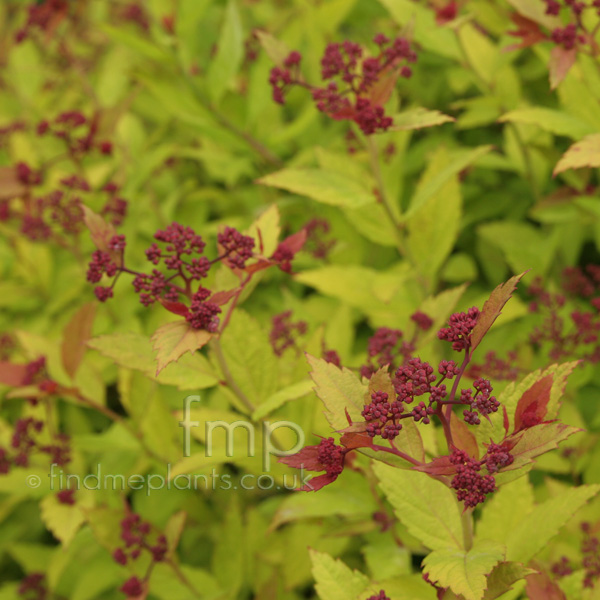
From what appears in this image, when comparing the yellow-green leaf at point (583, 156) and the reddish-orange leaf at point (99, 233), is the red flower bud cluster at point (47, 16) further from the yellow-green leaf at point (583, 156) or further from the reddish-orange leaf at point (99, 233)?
the yellow-green leaf at point (583, 156)

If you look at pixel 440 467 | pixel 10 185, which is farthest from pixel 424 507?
pixel 10 185

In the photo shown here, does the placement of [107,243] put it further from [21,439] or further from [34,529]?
[34,529]

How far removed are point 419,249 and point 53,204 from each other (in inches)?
41.2

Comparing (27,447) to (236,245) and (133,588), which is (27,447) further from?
(236,245)

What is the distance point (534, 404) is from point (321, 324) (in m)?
0.79

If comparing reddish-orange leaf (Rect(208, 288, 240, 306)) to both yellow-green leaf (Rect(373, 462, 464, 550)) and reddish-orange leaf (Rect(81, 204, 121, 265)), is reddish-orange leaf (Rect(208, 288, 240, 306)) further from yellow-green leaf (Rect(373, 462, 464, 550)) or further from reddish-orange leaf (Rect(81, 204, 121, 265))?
yellow-green leaf (Rect(373, 462, 464, 550))

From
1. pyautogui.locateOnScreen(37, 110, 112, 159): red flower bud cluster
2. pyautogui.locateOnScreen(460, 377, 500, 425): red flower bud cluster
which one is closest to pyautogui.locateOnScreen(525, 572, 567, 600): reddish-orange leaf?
pyautogui.locateOnScreen(460, 377, 500, 425): red flower bud cluster

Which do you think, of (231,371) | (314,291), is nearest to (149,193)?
(314,291)

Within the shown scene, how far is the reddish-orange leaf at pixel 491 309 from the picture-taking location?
0.82 m

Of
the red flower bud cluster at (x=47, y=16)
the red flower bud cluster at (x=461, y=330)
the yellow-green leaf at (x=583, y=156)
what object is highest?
the red flower bud cluster at (x=47, y=16)

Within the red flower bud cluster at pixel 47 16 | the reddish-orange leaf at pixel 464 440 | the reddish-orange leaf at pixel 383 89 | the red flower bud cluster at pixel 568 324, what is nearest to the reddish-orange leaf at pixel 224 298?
the reddish-orange leaf at pixel 464 440

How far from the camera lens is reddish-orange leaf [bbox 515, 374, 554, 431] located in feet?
2.87

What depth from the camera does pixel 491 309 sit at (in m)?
0.84

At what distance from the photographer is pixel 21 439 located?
5.30ft
